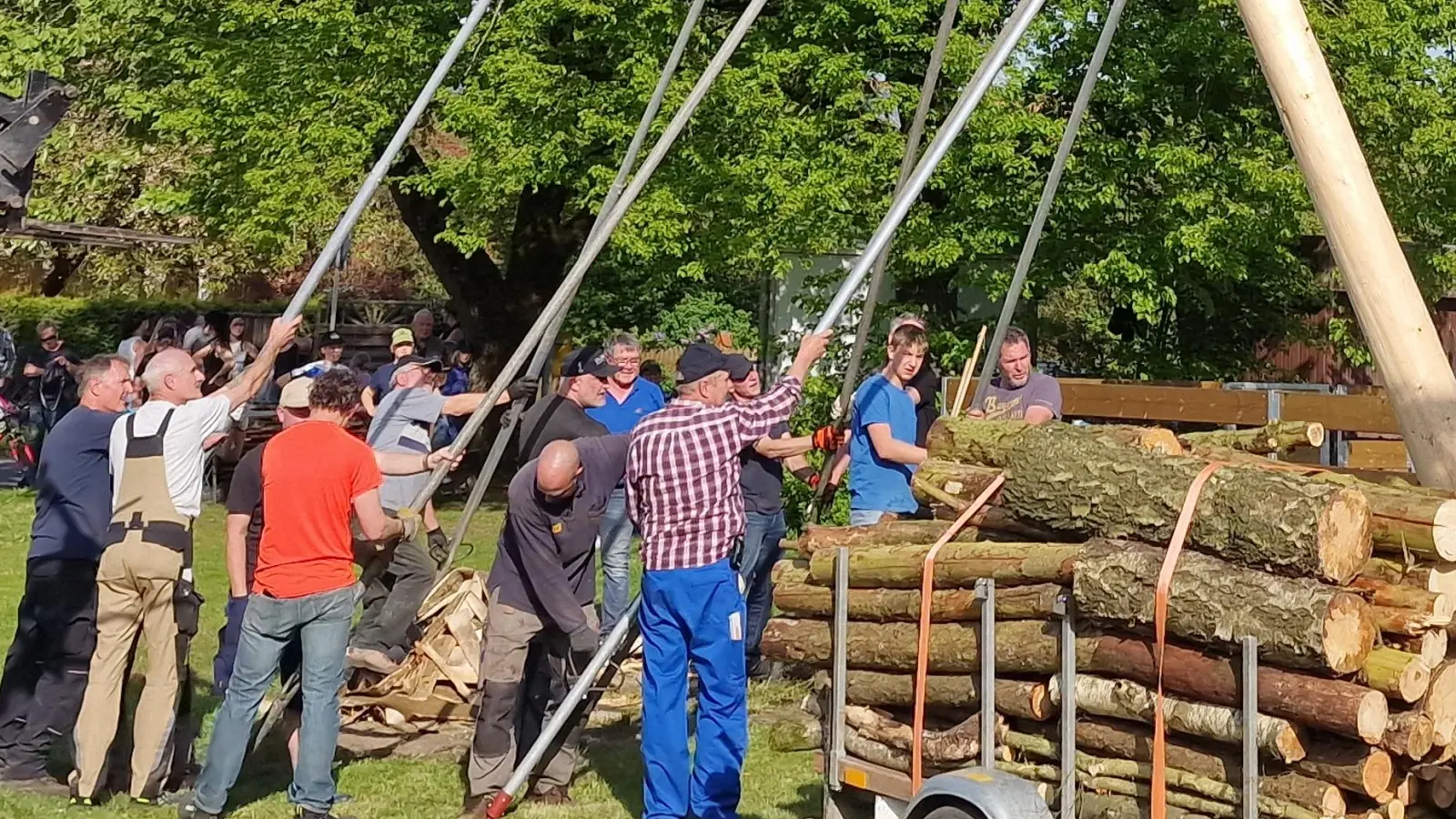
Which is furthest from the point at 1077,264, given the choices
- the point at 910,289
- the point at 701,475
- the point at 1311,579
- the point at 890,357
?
the point at 1311,579

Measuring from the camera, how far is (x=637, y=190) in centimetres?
788

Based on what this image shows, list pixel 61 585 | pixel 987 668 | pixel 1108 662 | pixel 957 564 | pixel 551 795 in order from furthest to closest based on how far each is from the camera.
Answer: pixel 61 585 < pixel 551 795 < pixel 957 564 < pixel 987 668 < pixel 1108 662

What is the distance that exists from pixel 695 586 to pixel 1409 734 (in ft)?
9.39

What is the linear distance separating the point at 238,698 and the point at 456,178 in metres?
10.1

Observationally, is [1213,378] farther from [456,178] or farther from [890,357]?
[890,357]

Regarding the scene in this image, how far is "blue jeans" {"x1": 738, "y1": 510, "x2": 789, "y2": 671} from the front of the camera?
31.0ft

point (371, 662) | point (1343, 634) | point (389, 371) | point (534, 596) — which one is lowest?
point (371, 662)

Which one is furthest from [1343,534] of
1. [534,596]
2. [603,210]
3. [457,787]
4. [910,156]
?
[603,210]

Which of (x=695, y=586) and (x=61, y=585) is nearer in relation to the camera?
(x=695, y=586)

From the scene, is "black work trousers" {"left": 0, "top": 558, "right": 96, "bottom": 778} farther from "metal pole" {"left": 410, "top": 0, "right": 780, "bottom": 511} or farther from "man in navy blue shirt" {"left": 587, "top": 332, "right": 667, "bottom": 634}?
"man in navy blue shirt" {"left": 587, "top": 332, "right": 667, "bottom": 634}

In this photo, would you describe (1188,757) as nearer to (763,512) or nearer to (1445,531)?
(1445,531)

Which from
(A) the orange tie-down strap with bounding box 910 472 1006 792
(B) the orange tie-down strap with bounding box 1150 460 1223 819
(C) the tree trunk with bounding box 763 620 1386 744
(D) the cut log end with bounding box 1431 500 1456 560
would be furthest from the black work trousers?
(D) the cut log end with bounding box 1431 500 1456 560

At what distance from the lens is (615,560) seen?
31.4ft

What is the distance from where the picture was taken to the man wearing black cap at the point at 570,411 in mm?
8281
